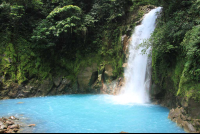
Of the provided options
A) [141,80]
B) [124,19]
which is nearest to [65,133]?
[141,80]

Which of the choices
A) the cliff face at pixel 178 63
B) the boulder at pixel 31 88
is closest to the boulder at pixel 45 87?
the boulder at pixel 31 88

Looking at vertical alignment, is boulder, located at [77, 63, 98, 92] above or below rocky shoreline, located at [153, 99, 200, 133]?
above

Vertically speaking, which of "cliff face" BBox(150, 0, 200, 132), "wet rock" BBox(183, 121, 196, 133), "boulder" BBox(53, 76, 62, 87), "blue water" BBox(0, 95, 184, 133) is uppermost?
"cliff face" BBox(150, 0, 200, 132)

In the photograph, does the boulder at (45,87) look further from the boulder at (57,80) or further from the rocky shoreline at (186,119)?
the rocky shoreline at (186,119)

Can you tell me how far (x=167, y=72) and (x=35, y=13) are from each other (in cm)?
1412

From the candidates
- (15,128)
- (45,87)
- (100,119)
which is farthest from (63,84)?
→ (15,128)

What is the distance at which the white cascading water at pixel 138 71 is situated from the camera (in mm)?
11073

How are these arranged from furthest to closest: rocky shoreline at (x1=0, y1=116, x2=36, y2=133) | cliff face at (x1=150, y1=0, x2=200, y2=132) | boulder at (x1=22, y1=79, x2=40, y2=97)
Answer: boulder at (x1=22, y1=79, x2=40, y2=97) < cliff face at (x1=150, y1=0, x2=200, y2=132) < rocky shoreline at (x1=0, y1=116, x2=36, y2=133)

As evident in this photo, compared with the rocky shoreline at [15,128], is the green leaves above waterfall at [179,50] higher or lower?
higher

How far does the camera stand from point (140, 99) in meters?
11.1

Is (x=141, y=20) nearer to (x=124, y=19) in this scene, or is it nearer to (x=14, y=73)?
(x=124, y=19)

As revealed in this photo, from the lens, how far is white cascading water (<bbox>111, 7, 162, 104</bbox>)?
11073mm

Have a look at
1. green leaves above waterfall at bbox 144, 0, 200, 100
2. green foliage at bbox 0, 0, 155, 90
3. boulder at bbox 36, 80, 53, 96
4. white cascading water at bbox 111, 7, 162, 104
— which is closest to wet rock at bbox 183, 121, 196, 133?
green leaves above waterfall at bbox 144, 0, 200, 100

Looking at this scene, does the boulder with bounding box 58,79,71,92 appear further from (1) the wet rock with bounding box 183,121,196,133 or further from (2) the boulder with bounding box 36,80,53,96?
(1) the wet rock with bounding box 183,121,196,133
